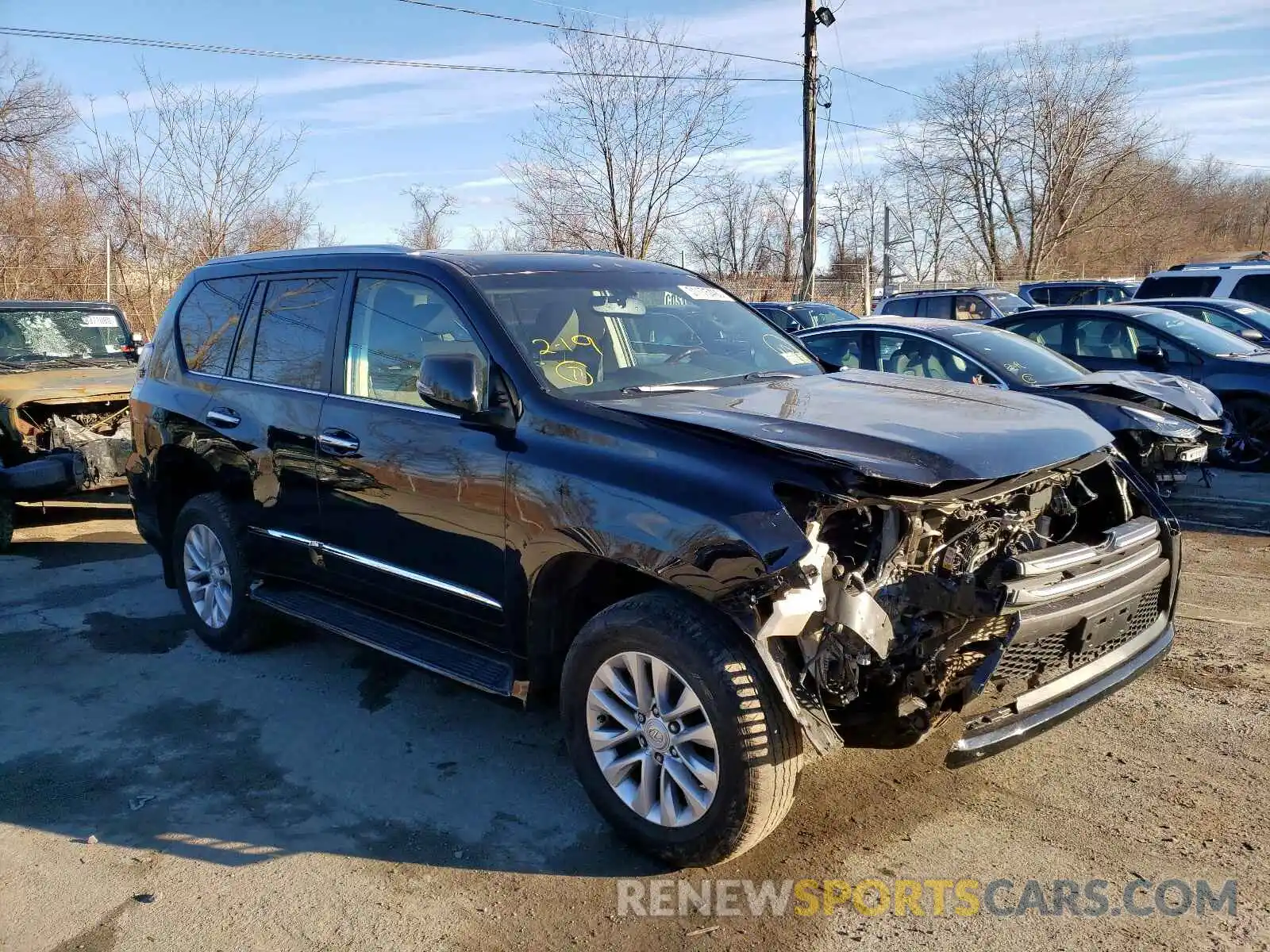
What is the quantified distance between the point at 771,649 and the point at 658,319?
197 cm

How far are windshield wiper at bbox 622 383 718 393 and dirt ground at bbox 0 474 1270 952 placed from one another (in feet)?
5.10

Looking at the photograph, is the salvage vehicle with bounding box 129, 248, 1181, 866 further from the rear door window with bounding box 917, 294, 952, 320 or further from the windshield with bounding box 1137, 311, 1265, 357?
the rear door window with bounding box 917, 294, 952, 320

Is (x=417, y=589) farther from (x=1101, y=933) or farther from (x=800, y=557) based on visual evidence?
(x=1101, y=933)

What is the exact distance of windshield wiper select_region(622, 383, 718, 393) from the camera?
3908 mm

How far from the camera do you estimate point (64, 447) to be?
8.33m

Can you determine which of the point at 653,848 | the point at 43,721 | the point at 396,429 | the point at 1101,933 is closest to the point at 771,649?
the point at 653,848

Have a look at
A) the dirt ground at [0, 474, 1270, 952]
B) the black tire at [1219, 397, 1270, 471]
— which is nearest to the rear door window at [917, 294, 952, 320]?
the black tire at [1219, 397, 1270, 471]

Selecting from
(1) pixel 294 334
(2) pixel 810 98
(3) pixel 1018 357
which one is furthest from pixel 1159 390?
(2) pixel 810 98

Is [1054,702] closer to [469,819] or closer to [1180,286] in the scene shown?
[469,819]

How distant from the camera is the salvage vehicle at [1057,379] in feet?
23.7

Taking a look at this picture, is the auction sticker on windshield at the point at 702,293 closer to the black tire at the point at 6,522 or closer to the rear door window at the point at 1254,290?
the black tire at the point at 6,522

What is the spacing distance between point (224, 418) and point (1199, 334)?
31.7 feet

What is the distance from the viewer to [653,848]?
3.26 metres

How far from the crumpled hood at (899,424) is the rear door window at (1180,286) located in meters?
13.2
